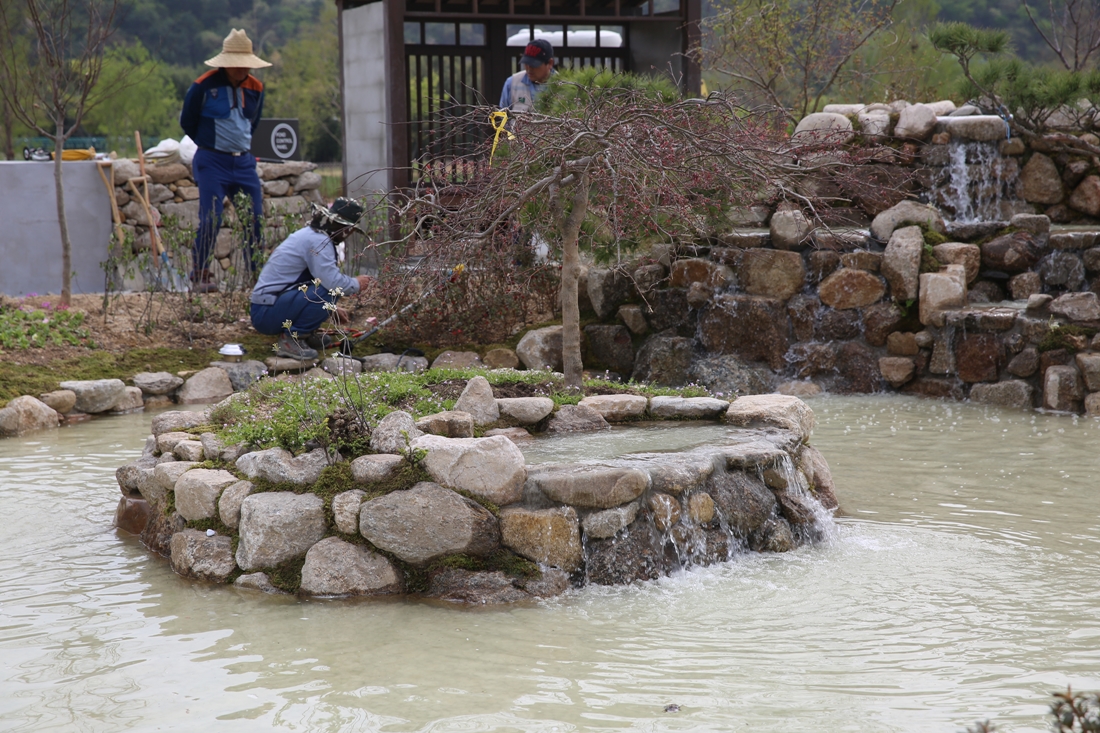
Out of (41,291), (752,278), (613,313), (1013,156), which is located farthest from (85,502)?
(1013,156)

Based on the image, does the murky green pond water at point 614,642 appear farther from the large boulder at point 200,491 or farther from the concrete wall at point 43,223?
the concrete wall at point 43,223

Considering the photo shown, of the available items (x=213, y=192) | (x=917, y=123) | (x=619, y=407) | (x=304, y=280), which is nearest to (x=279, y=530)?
(x=619, y=407)

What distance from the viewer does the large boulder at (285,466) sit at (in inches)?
179

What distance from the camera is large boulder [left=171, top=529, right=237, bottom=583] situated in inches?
175

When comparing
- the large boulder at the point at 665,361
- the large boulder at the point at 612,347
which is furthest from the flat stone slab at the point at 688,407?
the large boulder at the point at 612,347

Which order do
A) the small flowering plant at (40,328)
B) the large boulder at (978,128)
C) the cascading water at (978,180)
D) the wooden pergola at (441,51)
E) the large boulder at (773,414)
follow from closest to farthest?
1. the large boulder at (773,414)
2. the small flowering plant at (40,328)
3. the large boulder at (978,128)
4. the cascading water at (978,180)
5. the wooden pergola at (441,51)

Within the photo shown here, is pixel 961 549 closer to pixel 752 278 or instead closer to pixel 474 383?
pixel 474 383

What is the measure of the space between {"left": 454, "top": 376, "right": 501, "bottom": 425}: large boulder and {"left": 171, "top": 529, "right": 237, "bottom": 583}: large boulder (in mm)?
1379

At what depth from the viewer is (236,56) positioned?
30.6 feet

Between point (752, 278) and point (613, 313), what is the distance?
1.28 meters

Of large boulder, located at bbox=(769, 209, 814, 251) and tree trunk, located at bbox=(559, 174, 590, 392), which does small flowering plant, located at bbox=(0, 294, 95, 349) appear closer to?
tree trunk, located at bbox=(559, 174, 590, 392)

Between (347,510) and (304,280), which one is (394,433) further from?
(304,280)

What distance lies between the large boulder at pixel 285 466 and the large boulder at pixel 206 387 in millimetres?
3922

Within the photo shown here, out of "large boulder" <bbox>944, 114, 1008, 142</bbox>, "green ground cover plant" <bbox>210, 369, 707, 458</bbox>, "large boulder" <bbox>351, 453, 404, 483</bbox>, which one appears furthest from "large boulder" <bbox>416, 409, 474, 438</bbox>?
"large boulder" <bbox>944, 114, 1008, 142</bbox>
